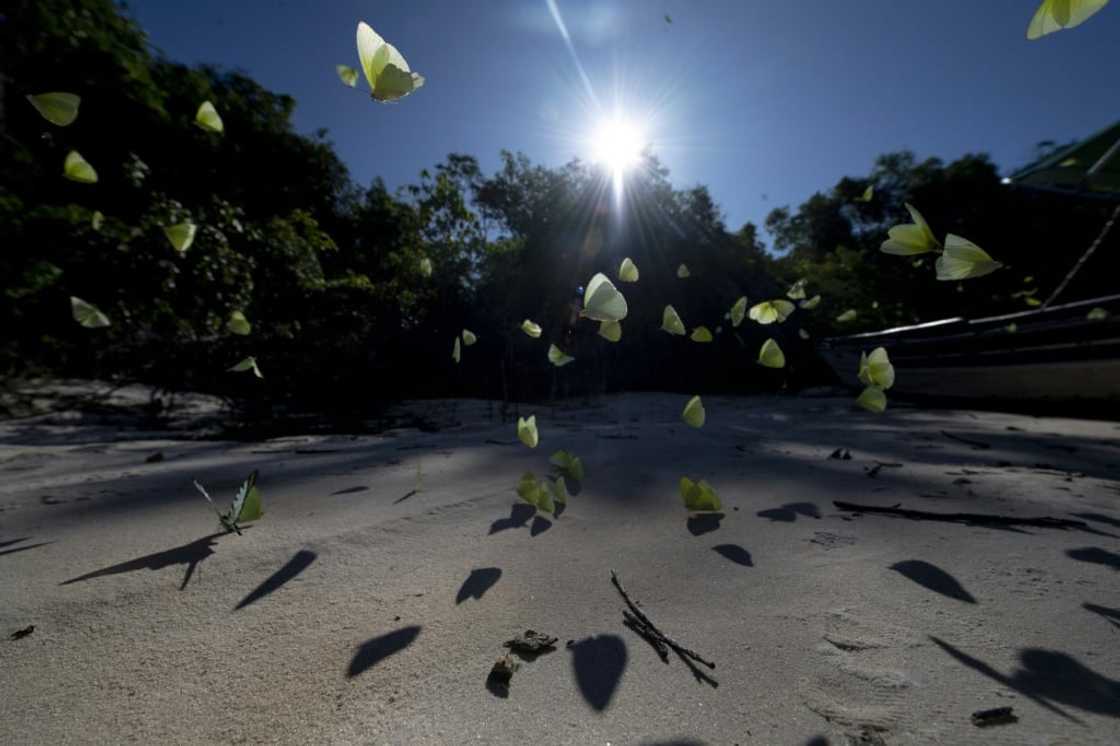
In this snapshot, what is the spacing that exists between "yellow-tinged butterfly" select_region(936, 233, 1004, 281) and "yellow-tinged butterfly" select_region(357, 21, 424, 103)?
114 cm

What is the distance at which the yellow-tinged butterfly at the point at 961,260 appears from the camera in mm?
880

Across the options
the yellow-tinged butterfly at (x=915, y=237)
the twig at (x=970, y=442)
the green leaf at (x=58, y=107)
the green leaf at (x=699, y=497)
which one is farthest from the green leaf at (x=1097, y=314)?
the green leaf at (x=58, y=107)

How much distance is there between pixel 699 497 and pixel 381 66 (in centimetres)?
114

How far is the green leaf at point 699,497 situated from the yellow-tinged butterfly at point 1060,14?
38.1 inches

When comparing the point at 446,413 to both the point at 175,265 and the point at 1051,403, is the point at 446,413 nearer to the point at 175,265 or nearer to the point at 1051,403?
the point at 175,265

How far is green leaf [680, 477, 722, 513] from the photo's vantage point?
3.45 ft

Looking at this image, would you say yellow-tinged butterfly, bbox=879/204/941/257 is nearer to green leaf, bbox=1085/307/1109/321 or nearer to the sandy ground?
the sandy ground

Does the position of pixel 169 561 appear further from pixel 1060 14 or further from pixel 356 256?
pixel 356 256

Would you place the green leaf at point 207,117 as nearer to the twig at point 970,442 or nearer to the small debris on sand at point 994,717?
the small debris on sand at point 994,717

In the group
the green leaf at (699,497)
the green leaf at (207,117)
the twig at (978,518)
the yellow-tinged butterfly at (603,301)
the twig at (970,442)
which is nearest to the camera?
the twig at (978,518)

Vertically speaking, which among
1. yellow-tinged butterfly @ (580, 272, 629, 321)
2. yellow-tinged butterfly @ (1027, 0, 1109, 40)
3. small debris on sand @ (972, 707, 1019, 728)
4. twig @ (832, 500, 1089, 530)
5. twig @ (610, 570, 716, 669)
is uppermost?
yellow-tinged butterfly @ (1027, 0, 1109, 40)

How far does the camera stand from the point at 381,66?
815 mm

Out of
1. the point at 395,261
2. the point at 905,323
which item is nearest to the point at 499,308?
the point at 395,261

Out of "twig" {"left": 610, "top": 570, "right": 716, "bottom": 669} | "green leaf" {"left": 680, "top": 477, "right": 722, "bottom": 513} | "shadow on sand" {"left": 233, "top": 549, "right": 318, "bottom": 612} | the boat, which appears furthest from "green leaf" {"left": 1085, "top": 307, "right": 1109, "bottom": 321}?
"shadow on sand" {"left": 233, "top": 549, "right": 318, "bottom": 612}
